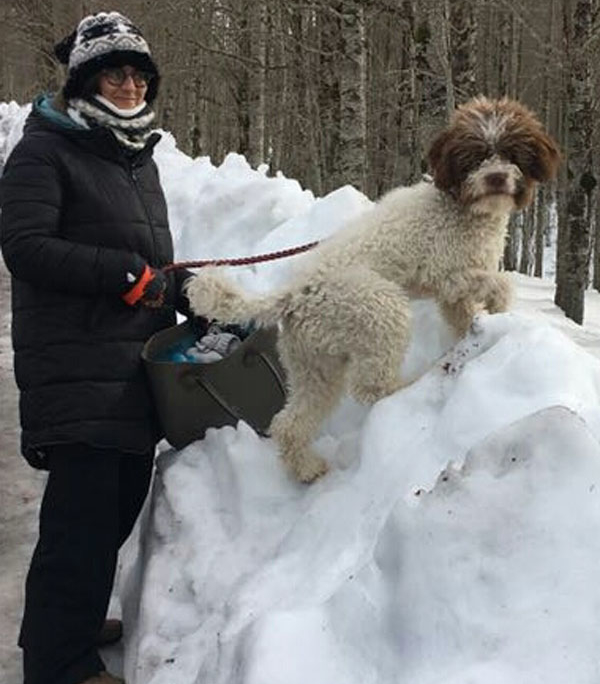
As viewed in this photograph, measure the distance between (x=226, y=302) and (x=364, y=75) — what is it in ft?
23.8

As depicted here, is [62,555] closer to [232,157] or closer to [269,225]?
[269,225]

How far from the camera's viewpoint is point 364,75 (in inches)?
391

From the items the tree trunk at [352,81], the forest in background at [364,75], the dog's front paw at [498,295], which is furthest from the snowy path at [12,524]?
A: the tree trunk at [352,81]

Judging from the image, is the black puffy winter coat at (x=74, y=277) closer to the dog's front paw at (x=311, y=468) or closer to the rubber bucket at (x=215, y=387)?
the rubber bucket at (x=215, y=387)

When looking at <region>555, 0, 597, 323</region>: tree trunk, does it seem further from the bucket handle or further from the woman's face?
the woman's face

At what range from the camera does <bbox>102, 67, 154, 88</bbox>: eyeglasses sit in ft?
10.3

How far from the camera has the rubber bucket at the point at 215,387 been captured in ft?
11.5

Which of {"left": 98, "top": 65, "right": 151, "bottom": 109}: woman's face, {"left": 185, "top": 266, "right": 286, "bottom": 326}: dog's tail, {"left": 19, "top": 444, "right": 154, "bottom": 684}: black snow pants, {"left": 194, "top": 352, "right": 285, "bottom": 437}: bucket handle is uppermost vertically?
{"left": 98, "top": 65, "right": 151, "bottom": 109}: woman's face

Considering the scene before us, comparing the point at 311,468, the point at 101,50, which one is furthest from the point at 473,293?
the point at 101,50

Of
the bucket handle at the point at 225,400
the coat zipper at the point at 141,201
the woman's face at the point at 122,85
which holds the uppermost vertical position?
the woman's face at the point at 122,85

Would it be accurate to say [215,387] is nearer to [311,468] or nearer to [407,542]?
[311,468]

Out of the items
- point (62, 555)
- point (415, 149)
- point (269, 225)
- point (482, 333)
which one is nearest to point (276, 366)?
point (482, 333)

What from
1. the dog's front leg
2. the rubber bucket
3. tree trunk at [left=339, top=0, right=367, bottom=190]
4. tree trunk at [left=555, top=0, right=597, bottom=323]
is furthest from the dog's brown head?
tree trunk at [left=555, top=0, right=597, bottom=323]

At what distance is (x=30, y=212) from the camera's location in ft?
9.66
